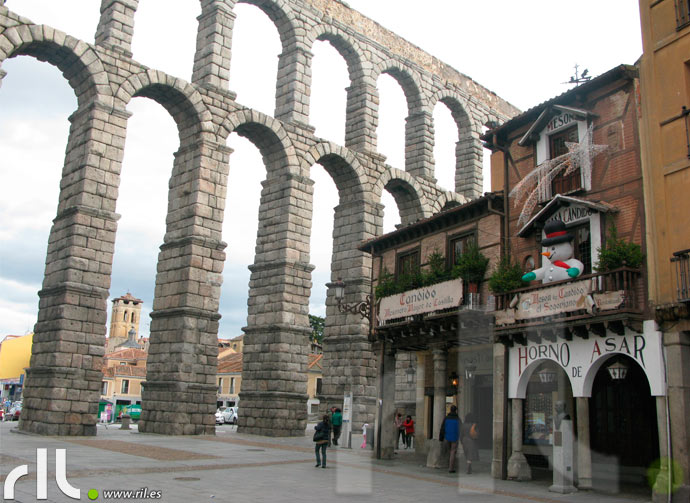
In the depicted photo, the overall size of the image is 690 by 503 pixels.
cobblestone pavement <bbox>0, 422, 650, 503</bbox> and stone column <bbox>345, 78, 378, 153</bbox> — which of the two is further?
stone column <bbox>345, 78, 378, 153</bbox>

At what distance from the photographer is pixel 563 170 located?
670 inches

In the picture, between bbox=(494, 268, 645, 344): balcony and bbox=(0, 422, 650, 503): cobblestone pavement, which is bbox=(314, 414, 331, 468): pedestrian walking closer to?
bbox=(0, 422, 650, 503): cobblestone pavement

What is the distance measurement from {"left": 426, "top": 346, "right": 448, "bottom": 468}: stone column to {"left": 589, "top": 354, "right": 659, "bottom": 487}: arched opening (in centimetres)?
423

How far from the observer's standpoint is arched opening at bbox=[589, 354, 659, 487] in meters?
16.2

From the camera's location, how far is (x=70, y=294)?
77.2 ft

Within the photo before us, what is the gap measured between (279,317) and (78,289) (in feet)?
29.9

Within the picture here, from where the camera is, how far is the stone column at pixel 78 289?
23031 millimetres

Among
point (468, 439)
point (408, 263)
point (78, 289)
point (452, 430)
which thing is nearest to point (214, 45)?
point (78, 289)

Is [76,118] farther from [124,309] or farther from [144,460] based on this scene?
[124,309]

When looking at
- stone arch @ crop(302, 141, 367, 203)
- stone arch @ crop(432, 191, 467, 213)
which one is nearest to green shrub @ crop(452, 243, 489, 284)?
stone arch @ crop(302, 141, 367, 203)

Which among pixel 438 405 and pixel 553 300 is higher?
pixel 553 300

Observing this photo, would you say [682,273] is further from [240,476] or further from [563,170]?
[240,476]

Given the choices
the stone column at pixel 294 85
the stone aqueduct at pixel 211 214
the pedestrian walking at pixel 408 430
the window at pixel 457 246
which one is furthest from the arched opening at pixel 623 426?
the stone column at pixel 294 85

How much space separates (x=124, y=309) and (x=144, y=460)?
162564mm
